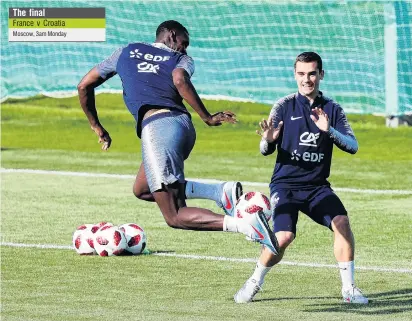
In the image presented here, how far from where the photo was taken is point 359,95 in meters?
27.0

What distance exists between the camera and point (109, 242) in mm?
12578

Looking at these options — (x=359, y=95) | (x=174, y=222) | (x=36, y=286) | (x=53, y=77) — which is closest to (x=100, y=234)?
(x=36, y=286)

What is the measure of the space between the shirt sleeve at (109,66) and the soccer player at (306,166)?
1441mm

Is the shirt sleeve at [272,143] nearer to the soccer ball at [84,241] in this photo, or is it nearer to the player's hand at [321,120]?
the player's hand at [321,120]

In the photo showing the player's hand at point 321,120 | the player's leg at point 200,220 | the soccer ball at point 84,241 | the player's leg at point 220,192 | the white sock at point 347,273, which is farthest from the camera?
the soccer ball at point 84,241

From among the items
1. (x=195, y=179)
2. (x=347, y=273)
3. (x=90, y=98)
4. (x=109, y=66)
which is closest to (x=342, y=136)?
(x=347, y=273)

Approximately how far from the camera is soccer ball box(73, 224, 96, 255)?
12680 millimetres

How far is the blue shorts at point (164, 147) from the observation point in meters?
10.3

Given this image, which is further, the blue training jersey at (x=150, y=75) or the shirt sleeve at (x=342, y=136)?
the blue training jersey at (x=150, y=75)

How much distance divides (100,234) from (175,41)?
2.67m

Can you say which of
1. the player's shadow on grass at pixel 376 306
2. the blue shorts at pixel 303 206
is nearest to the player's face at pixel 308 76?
the blue shorts at pixel 303 206

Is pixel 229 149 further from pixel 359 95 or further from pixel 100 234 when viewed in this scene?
pixel 100 234

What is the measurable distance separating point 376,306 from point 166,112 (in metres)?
2.28

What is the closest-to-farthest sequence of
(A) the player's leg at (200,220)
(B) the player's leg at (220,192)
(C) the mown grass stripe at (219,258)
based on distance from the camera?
(A) the player's leg at (200,220)
(B) the player's leg at (220,192)
(C) the mown grass stripe at (219,258)
